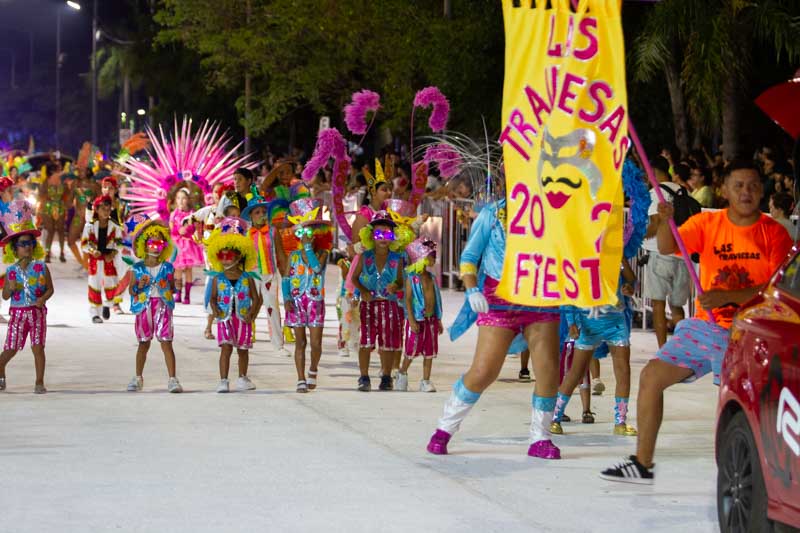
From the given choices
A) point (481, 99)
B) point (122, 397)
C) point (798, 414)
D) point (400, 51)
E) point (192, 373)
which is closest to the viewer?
point (798, 414)

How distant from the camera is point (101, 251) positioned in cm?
1858

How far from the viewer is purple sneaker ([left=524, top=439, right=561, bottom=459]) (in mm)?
9375

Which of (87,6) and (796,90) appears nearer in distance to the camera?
(796,90)

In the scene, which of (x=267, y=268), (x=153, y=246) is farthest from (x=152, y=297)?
(x=267, y=268)

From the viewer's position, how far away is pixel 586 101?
789 cm

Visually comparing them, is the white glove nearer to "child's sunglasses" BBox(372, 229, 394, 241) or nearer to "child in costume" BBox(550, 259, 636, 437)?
"child in costume" BBox(550, 259, 636, 437)

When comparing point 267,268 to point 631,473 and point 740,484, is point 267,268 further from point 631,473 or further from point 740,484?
point 740,484

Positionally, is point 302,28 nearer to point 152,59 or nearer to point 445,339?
point 445,339

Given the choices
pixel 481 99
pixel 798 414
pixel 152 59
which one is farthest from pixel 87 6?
pixel 798 414

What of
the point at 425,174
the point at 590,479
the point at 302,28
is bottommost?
the point at 590,479

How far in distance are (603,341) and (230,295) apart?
3315 mm

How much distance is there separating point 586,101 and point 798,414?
2426 mm

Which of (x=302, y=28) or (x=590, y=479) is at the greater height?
(x=302, y=28)

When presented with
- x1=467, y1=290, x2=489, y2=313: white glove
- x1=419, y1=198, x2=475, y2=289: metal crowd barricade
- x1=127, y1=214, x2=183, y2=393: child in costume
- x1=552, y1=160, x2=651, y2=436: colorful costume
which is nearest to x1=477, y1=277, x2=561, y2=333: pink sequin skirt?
x1=467, y1=290, x2=489, y2=313: white glove
